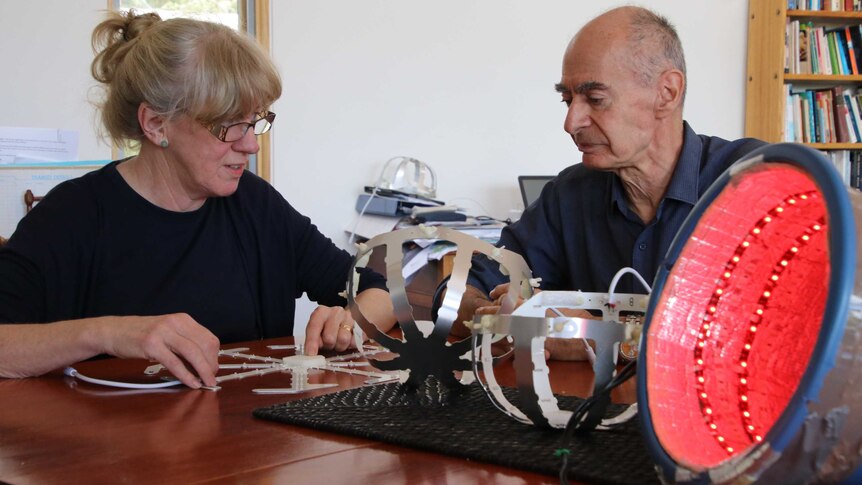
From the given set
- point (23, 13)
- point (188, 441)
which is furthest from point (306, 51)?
point (188, 441)

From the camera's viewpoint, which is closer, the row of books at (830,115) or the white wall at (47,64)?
the white wall at (47,64)

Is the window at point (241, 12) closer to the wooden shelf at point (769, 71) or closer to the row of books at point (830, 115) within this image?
the wooden shelf at point (769, 71)

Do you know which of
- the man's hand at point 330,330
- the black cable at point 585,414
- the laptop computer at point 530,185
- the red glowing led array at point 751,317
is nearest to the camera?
the red glowing led array at point 751,317

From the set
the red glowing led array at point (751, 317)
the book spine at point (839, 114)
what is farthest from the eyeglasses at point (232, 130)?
the book spine at point (839, 114)

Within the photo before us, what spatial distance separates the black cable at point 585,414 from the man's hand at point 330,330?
676mm

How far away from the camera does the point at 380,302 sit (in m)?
1.76

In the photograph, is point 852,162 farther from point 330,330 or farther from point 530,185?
point 330,330

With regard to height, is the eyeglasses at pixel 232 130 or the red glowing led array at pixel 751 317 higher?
the eyeglasses at pixel 232 130

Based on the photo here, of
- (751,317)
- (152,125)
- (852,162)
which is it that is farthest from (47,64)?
(852,162)

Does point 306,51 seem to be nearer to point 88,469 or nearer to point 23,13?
point 23,13

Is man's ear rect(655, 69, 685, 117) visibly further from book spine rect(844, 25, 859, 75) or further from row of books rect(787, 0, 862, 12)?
book spine rect(844, 25, 859, 75)

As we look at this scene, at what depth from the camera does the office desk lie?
0.83m

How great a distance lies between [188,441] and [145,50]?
1.03m

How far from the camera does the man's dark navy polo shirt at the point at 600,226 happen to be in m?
1.83
